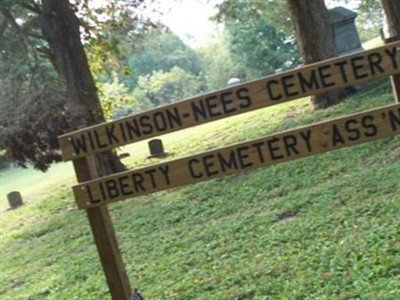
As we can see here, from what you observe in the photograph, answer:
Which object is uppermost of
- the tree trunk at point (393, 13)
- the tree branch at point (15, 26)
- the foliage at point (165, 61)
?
the foliage at point (165, 61)

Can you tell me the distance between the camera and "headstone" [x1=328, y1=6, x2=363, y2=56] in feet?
61.1

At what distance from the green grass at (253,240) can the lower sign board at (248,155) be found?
1365 mm

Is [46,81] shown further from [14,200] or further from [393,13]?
[393,13]

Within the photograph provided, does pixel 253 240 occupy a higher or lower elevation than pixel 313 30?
lower

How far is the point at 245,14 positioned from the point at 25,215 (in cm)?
1729

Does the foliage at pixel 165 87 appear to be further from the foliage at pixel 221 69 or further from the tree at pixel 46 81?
the tree at pixel 46 81

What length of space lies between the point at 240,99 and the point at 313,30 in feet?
37.5

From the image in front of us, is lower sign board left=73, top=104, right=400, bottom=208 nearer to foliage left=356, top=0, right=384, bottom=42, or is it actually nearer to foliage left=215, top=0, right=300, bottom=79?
foliage left=215, top=0, right=300, bottom=79

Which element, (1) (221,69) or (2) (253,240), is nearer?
(2) (253,240)

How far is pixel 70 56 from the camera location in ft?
48.9

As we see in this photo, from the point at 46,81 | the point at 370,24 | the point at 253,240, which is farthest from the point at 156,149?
the point at 370,24

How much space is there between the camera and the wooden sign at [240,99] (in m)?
3.52

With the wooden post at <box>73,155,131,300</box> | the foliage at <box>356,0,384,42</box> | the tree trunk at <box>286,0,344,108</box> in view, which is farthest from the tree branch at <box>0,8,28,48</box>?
the foliage at <box>356,0,384,42</box>

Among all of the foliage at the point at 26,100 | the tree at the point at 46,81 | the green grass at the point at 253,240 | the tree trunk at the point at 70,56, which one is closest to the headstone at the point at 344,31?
the green grass at the point at 253,240
